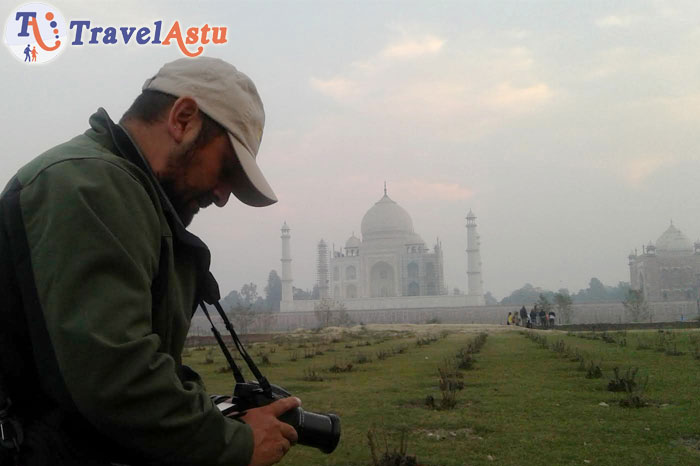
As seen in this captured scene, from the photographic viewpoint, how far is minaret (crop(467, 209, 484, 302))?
163 ft

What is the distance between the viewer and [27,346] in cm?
101

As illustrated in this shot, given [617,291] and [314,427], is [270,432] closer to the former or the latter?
[314,427]

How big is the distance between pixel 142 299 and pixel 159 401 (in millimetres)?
154

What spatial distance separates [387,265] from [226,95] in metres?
49.4

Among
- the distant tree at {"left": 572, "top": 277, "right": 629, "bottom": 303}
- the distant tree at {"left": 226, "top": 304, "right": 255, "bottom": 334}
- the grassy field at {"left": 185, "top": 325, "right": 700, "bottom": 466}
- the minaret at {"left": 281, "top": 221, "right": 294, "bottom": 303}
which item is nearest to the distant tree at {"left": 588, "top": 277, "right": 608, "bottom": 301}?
the distant tree at {"left": 572, "top": 277, "right": 629, "bottom": 303}

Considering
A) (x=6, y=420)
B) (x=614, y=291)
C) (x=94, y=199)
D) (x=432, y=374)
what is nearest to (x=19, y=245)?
(x=94, y=199)

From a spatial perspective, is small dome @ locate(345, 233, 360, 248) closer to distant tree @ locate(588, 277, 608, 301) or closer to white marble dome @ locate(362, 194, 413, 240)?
white marble dome @ locate(362, 194, 413, 240)

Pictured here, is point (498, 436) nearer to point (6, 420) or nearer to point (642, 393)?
point (642, 393)

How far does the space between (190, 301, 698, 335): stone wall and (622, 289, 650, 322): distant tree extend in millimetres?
2019

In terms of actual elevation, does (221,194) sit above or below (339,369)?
above

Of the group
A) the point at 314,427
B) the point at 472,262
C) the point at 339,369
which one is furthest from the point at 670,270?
the point at 314,427

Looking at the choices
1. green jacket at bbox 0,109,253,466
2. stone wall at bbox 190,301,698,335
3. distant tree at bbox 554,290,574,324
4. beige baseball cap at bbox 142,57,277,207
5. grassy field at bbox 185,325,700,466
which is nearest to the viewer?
green jacket at bbox 0,109,253,466

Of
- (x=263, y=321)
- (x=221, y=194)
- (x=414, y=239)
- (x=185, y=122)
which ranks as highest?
(x=414, y=239)

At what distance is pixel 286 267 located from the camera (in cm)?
5088
